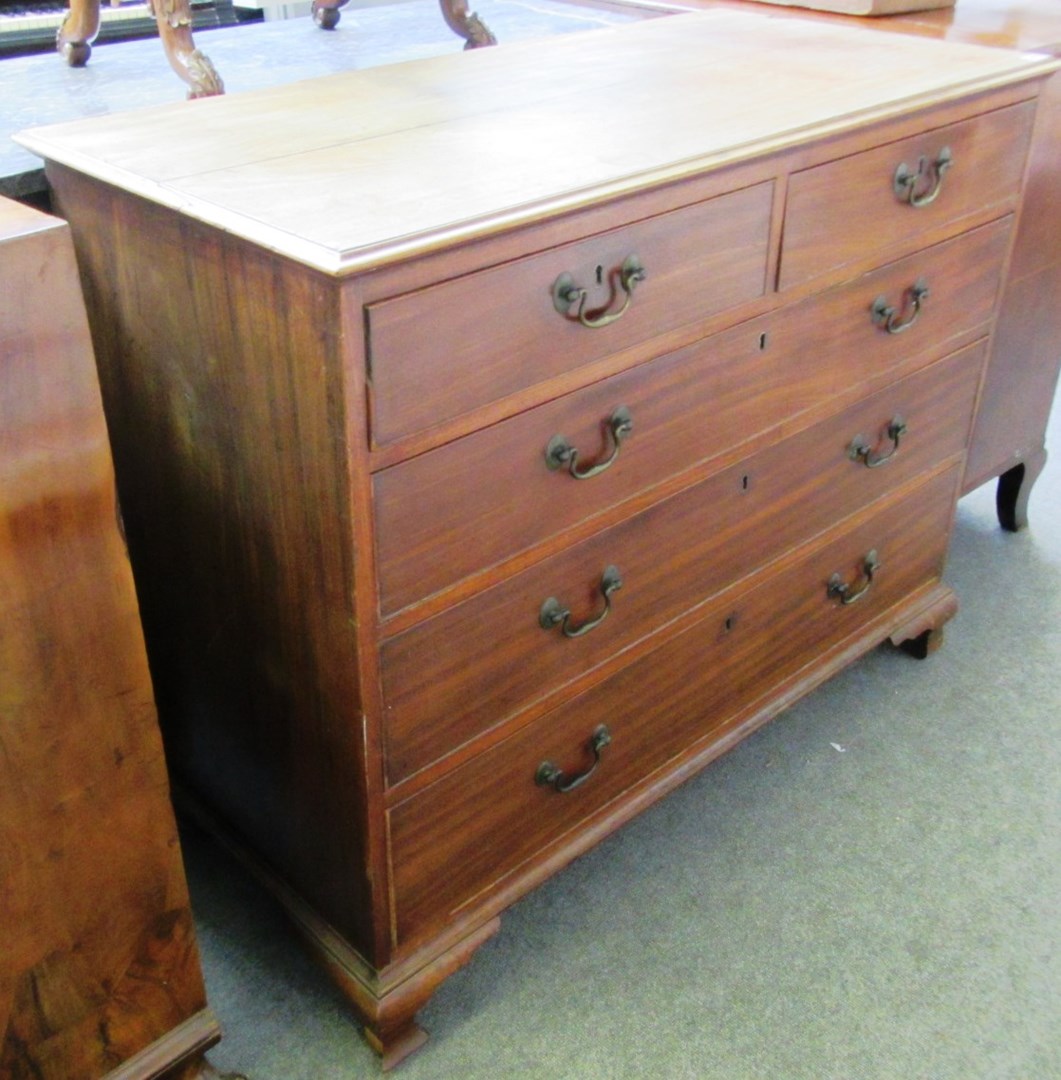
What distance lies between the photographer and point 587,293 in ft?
3.75

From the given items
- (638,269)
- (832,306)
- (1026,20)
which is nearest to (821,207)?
(832,306)

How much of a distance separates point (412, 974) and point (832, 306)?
2.95 feet

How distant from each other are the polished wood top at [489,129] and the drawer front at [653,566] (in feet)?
1.24

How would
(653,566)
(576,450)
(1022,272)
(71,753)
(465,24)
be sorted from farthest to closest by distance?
(1022,272) → (465,24) → (653,566) → (576,450) → (71,753)

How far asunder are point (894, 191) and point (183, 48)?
2.80 ft

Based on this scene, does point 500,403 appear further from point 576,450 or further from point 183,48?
point 183,48

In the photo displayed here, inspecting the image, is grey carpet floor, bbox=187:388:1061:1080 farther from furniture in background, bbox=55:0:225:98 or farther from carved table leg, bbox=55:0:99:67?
carved table leg, bbox=55:0:99:67

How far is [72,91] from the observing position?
1.64 m

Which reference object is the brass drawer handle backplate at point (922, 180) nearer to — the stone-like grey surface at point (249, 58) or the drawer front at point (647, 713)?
the drawer front at point (647, 713)

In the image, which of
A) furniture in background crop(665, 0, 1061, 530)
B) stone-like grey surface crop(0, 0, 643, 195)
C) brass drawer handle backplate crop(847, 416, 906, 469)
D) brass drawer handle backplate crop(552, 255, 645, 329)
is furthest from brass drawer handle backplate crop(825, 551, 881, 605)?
stone-like grey surface crop(0, 0, 643, 195)

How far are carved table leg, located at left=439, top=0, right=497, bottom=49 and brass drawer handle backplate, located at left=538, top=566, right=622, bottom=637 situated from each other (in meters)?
0.88

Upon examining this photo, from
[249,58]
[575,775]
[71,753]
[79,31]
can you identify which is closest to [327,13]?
[249,58]

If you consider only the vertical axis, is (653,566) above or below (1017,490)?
above

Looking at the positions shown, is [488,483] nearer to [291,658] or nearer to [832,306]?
[291,658]
